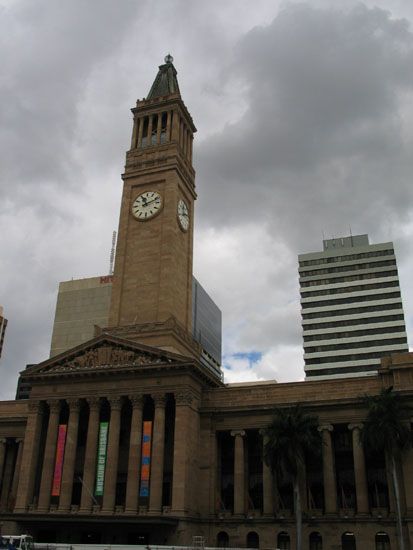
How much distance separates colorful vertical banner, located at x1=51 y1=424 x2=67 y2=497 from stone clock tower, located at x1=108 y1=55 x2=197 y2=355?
1236 centimetres

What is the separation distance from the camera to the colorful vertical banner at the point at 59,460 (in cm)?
6003

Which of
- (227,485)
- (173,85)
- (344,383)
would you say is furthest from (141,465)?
(173,85)

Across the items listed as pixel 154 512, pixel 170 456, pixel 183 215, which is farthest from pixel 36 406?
pixel 183 215

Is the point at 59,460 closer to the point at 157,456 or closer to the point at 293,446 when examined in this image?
the point at 157,456

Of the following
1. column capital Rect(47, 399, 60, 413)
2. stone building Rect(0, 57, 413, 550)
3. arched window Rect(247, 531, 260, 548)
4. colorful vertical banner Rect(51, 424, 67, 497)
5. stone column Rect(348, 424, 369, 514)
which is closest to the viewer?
stone column Rect(348, 424, 369, 514)

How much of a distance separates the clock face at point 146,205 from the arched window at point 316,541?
132 feet

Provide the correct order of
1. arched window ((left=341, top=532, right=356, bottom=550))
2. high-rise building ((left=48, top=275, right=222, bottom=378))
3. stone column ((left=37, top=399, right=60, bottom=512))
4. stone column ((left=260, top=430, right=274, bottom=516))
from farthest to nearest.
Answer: high-rise building ((left=48, top=275, right=222, bottom=378)), stone column ((left=37, top=399, right=60, bottom=512)), stone column ((left=260, top=430, right=274, bottom=516)), arched window ((left=341, top=532, right=356, bottom=550))

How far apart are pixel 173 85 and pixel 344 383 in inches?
1934

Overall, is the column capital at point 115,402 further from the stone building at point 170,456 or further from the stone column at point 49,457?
the stone column at point 49,457

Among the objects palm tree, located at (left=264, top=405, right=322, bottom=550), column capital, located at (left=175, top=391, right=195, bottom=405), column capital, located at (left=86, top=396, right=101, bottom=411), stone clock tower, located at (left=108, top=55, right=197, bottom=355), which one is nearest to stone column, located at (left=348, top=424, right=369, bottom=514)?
palm tree, located at (left=264, top=405, right=322, bottom=550)

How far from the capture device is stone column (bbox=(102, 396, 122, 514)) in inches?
2272

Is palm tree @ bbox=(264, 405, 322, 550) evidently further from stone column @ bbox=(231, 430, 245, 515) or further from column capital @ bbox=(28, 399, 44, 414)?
column capital @ bbox=(28, 399, 44, 414)

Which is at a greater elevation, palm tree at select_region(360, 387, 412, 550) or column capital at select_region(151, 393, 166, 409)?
column capital at select_region(151, 393, 166, 409)

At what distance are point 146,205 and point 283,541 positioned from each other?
4148 centimetres
